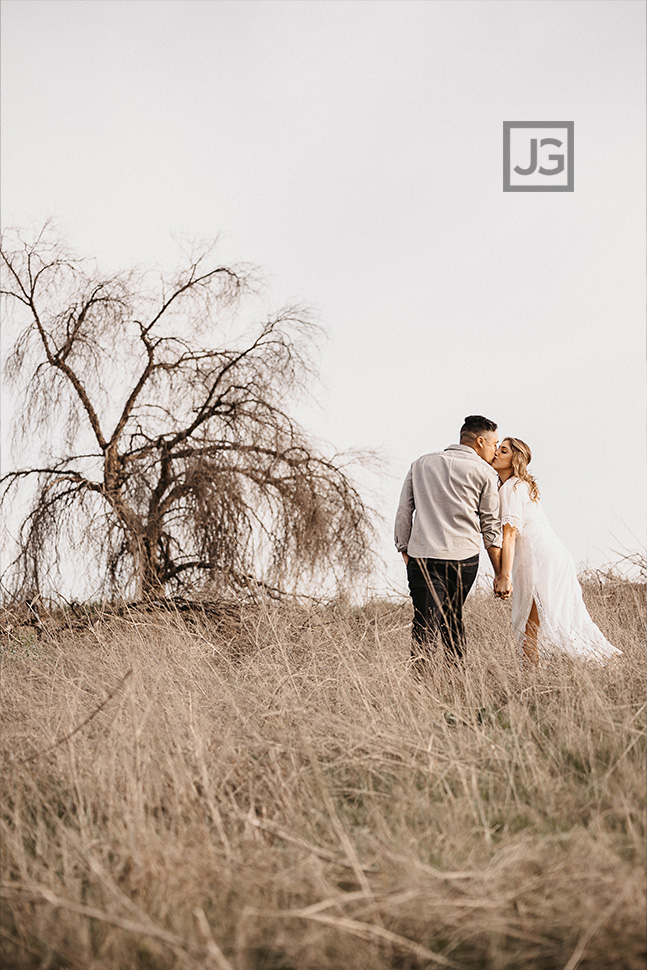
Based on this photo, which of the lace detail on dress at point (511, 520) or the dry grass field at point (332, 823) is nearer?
the dry grass field at point (332, 823)

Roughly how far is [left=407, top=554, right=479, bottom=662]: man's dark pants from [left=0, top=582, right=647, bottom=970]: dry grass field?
36 centimetres

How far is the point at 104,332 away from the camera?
419 inches

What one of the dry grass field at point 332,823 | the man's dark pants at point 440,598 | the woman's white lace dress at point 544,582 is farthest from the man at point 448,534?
the dry grass field at point 332,823

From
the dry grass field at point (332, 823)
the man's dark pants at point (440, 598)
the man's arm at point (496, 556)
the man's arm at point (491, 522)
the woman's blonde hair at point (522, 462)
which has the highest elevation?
the woman's blonde hair at point (522, 462)

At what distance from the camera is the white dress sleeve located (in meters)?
5.67

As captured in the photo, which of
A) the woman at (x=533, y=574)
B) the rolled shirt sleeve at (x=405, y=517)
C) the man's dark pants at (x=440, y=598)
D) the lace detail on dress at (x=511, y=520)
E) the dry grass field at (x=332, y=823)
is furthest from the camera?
the rolled shirt sleeve at (x=405, y=517)

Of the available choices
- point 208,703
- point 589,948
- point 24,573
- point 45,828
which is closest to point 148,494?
point 24,573

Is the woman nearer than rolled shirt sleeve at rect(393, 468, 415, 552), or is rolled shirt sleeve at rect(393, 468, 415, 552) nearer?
the woman

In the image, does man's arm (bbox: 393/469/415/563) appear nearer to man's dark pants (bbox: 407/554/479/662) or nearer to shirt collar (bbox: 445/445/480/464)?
man's dark pants (bbox: 407/554/479/662)

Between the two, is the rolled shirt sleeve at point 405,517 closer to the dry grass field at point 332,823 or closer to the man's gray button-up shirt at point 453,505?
the man's gray button-up shirt at point 453,505

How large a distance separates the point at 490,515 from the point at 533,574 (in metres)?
0.57

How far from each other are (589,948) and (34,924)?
65.5 inches

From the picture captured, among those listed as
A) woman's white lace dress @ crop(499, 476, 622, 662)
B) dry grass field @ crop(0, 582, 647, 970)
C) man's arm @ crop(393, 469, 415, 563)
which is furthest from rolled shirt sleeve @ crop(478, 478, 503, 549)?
dry grass field @ crop(0, 582, 647, 970)

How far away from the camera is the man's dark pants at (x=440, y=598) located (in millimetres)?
5402
